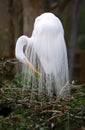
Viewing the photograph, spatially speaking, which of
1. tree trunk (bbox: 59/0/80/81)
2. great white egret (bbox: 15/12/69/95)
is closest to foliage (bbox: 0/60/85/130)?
great white egret (bbox: 15/12/69/95)

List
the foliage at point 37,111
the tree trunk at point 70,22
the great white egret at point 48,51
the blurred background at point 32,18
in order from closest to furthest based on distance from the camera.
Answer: the foliage at point 37,111
the great white egret at point 48,51
the blurred background at point 32,18
the tree trunk at point 70,22

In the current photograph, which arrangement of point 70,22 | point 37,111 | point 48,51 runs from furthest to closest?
point 70,22
point 48,51
point 37,111

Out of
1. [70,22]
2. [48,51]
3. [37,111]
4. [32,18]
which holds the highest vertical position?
[70,22]

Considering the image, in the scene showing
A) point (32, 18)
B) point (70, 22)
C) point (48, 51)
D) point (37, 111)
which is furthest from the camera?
point (70, 22)

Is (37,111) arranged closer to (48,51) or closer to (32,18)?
(48,51)

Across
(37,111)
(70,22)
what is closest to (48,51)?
(37,111)

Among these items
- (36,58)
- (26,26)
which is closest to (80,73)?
(26,26)

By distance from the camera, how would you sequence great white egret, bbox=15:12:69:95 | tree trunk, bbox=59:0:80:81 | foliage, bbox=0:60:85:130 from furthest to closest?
tree trunk, bbox=59:0:80:81
great white egret, bbox=15:12:69:95
foliage, bbox=0:60:85:130

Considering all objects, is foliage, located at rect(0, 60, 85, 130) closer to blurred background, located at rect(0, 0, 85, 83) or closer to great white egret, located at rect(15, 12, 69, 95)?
great white egret, located at rect(15, 12, 69, 95)

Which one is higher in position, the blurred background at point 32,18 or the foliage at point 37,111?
the blurred background at point 32,18

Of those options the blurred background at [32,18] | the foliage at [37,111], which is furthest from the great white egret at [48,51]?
the blurred background at [32,18]

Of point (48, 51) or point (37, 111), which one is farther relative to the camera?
point (48, 51)

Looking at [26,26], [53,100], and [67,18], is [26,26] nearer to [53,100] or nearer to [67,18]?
[67,18]

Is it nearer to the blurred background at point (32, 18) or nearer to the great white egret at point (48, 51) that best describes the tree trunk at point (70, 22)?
the blurred background at point (32, 18)
